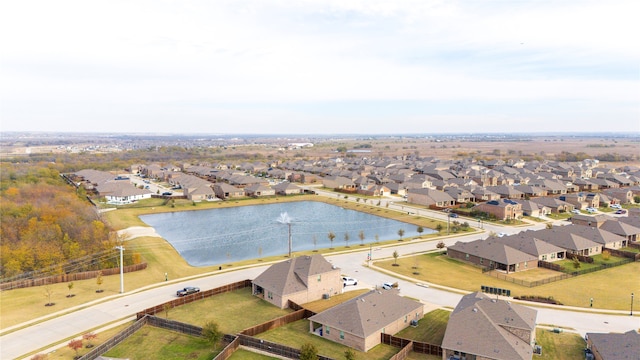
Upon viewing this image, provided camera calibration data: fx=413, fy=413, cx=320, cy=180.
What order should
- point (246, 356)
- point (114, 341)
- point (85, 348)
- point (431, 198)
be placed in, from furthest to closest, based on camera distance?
point (431, 198) → point (114, 341) → point (85, 348) → point (246, 356)

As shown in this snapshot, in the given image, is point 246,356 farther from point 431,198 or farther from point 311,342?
point 431,198

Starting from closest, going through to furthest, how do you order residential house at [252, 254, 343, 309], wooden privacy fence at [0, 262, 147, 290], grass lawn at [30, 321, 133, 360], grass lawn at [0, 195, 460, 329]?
grass lawn at [30, 321, 133, 360]
grass lawn at [0, 195, 460, 329]
residential house at [252, 254, 343, 309]
wooden privacy fence at [0, 262, 147, 290]

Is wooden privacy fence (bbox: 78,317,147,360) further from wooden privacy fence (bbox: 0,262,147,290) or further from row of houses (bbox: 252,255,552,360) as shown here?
wooden privacy fence (bbox: 0,262,147,290)

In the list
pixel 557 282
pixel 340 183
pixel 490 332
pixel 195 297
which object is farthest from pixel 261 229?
pixel 490 332

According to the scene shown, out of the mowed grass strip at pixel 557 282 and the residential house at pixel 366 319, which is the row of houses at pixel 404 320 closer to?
the residential house at pixel 366 319

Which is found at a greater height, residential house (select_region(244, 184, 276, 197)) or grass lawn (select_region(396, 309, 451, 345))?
residential house (select_region(244, 184, 276, 197))

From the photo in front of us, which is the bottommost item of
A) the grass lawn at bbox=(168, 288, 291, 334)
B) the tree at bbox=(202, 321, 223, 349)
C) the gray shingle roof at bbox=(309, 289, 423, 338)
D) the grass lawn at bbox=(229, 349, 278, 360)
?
the grass lawn at bbox=(229, 349, 278, 360)

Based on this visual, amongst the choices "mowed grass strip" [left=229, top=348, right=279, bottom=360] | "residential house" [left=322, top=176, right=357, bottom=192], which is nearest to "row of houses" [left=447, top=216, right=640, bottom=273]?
"mowed grass strip" [left=229, top=348, right=279, bottom=360]

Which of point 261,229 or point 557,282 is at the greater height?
point 557,282
